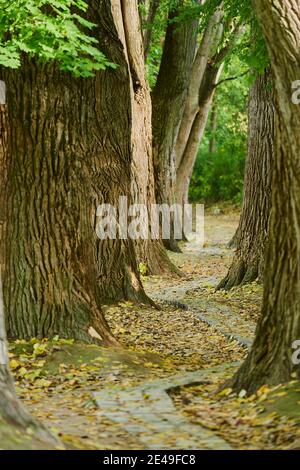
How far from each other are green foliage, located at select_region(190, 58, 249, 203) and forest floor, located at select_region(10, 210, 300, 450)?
78.2 feet

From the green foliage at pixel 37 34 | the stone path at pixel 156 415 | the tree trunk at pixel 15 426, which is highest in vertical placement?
the green foliage at pixel 37 34

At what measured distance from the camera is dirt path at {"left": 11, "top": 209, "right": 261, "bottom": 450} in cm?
780

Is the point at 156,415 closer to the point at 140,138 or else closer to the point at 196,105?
the point at 140,138

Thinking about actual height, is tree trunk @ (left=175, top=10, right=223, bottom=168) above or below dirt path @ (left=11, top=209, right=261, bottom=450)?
above

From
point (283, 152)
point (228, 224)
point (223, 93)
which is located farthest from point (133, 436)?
point (223, 93)

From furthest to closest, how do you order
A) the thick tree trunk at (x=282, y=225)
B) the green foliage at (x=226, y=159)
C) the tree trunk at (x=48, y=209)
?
the green foliage at (x=226, y=159) → the tree trunk at (x=48, y=209) → the thick tree trunk at (x=282, y=225)

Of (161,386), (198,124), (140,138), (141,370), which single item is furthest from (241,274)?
(198,124)

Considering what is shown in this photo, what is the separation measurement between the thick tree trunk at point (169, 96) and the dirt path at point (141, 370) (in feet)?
18.1

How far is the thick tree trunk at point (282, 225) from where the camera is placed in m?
8.14

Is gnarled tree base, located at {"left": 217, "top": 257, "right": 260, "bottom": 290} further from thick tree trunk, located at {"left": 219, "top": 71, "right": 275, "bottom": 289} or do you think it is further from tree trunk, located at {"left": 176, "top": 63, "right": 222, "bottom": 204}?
tree trunk, located at {"left": 176, "top": 63, "right": 222, "bottom": 204}

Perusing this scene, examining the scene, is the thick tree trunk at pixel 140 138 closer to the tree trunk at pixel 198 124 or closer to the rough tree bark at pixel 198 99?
the rough tree bark at pixel 198 99

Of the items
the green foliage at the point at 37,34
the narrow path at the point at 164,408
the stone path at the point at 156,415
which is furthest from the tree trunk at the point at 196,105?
the stone path at the point at 156,415

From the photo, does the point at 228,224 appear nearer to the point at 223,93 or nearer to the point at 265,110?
the point at 223,93

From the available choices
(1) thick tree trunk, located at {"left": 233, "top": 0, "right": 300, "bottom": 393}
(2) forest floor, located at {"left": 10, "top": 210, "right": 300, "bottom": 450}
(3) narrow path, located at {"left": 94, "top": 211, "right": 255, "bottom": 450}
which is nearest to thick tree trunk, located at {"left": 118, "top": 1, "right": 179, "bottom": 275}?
(2) forest floor, located at {"left": 10, "top": 210, "right": 300, "bottom": 450}
